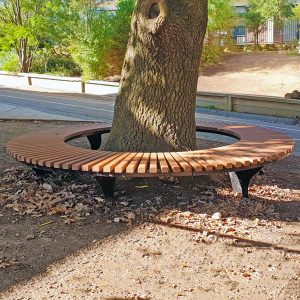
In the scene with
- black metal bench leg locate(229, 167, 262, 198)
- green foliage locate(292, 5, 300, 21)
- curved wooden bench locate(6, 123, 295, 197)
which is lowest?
black metal bench leg locate(229, 167, 262, 198)

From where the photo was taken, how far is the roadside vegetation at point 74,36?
20.3 m

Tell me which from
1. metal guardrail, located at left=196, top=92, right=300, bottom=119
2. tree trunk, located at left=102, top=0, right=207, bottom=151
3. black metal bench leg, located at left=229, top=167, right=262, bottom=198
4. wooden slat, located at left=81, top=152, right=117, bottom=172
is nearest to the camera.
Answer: wooden slat, located at left=81, top=152, right=117, bottom=172

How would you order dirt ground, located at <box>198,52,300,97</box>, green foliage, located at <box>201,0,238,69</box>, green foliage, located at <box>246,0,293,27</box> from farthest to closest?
green foliage, located at <box>246,0,293,27</box> → green foliage, located at <box>201,0,238,69</box> → dirt ground, located at <box>198,52,300,97</box>

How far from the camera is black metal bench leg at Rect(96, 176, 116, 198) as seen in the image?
4.91m

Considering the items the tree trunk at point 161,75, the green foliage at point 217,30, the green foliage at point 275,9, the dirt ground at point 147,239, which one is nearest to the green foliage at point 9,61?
the green foliage at point 217,30

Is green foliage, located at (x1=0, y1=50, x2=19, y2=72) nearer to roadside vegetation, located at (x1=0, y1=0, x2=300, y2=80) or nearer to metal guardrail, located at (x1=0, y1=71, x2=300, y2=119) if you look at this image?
roadside vegetation, located at (x1=0, y1=0, x2=300, y2=80)

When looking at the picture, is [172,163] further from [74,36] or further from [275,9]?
[275,9]

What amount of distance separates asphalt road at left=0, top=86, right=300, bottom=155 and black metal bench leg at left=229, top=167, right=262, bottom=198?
3.57 meters

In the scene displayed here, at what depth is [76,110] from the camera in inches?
544

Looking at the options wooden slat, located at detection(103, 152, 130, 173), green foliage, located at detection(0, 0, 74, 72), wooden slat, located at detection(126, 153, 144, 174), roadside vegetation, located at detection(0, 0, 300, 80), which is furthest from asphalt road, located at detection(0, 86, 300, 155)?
green foliage, located at detection(0, 0, 74, 72)

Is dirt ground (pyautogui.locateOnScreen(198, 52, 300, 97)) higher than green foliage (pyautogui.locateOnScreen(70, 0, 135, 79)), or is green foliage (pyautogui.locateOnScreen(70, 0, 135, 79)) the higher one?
green foliage (pyautogui.locateOnScreen(70, 0, 135, 79))

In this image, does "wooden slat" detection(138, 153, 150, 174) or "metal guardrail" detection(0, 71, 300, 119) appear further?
"metal guardrail" detection(0, 71, 300, 119)

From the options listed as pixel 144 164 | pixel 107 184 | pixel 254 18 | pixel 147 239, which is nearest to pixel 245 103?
pixel 107 184

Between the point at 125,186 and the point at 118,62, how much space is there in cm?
1618
